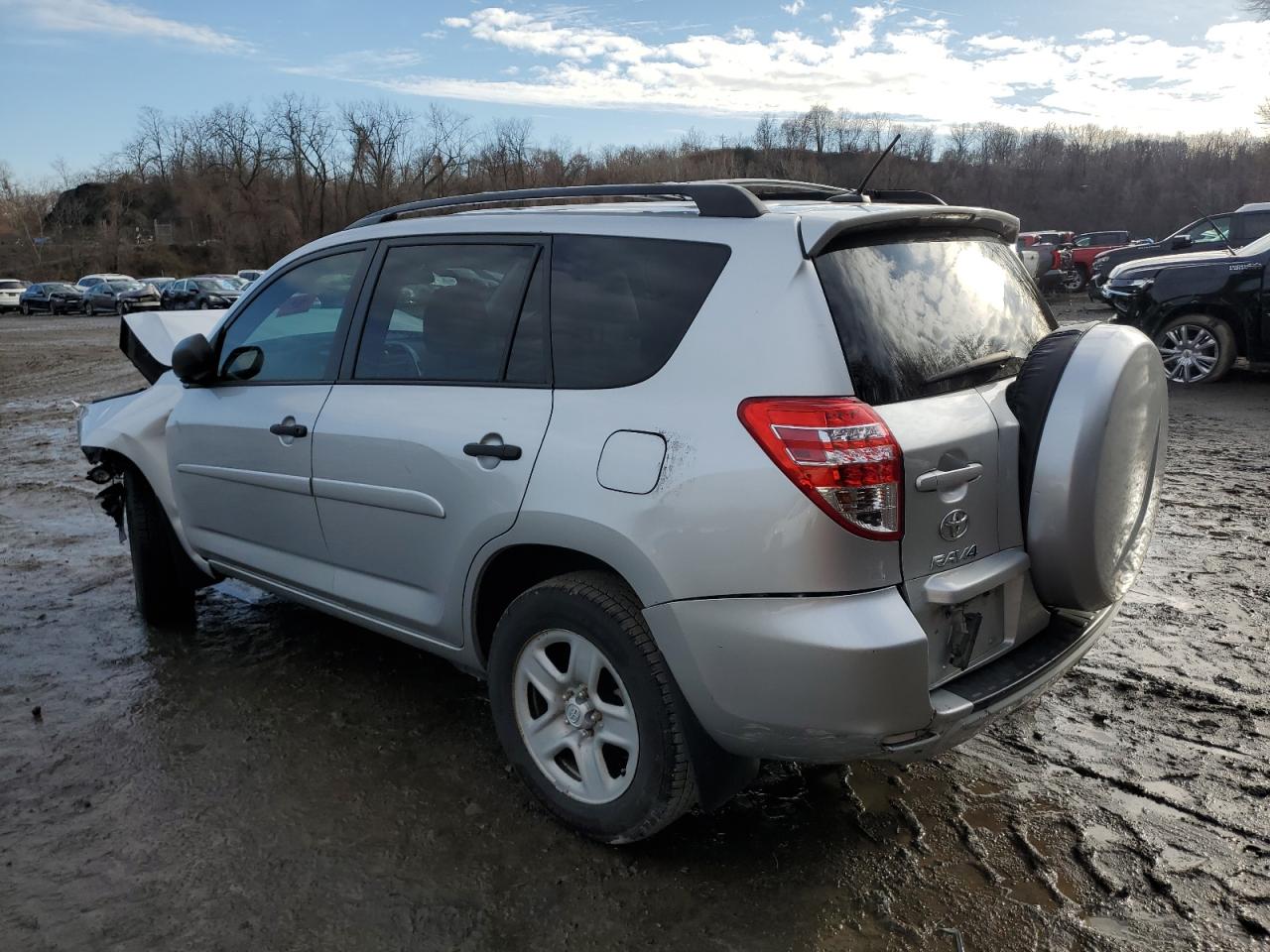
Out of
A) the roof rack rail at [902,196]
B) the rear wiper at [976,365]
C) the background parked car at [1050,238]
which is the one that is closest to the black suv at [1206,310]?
the roof rack rail at [902,196]

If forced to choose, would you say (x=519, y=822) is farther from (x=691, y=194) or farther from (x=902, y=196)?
(x=902, y=196)

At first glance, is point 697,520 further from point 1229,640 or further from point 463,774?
point 1229,640

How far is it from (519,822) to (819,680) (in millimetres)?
1201

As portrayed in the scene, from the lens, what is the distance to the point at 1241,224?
15.6 metres

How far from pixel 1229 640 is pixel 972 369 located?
94.6 inches

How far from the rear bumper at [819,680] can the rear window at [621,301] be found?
27.7 inches

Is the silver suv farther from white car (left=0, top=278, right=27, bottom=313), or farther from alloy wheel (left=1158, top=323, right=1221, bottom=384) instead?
white car (left=0, top=278, right=27, bottom=313)

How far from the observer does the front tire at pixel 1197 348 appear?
10.6m

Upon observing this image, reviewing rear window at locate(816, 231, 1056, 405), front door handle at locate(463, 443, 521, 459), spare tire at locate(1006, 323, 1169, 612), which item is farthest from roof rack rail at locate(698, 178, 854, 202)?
front door handle at locate(463, 443, 521, 459)

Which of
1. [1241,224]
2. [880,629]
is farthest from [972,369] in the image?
[1241,224]

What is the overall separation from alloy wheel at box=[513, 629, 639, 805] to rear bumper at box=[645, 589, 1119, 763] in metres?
0.30

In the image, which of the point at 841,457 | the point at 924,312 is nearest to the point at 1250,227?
the point at 924,312

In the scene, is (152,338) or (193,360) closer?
(193,360)

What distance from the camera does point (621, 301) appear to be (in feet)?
9.30
